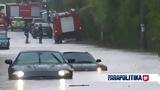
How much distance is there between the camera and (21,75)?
18.9m

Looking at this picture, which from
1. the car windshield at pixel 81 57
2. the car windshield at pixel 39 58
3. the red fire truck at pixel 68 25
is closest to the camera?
the car windshield at pixel 39 58

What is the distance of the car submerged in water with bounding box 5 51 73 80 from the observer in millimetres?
18734

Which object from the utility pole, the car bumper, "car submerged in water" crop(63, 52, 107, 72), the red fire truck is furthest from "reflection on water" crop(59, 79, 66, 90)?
the red fire truck

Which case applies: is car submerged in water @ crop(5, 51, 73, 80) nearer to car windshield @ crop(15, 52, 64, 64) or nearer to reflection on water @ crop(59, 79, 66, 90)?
car windshield @ crop(15, 52, 64, 64)

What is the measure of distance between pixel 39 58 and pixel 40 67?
3.63 ft

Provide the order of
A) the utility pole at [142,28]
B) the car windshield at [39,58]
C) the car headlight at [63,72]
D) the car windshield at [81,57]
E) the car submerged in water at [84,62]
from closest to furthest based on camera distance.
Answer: the car headlight at [63,72], the car windshield at [39,58], the car submerged in water at [84,62], the car windshield at [81,57], the utility pole at [142,28]

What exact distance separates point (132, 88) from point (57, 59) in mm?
5257

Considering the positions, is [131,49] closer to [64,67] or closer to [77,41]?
[77,41]

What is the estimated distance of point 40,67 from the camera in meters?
19.0

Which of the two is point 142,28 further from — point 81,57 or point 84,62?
point 84,62

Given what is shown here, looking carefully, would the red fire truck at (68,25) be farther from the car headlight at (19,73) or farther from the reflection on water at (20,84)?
the reflection on water at (20,84)

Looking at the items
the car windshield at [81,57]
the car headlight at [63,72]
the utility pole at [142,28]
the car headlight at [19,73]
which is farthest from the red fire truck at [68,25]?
the car headlight at [63,72]

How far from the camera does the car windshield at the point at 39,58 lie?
65.5 ft

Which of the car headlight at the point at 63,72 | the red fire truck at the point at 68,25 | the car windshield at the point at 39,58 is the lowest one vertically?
the red fire truck at the point at 68,25
